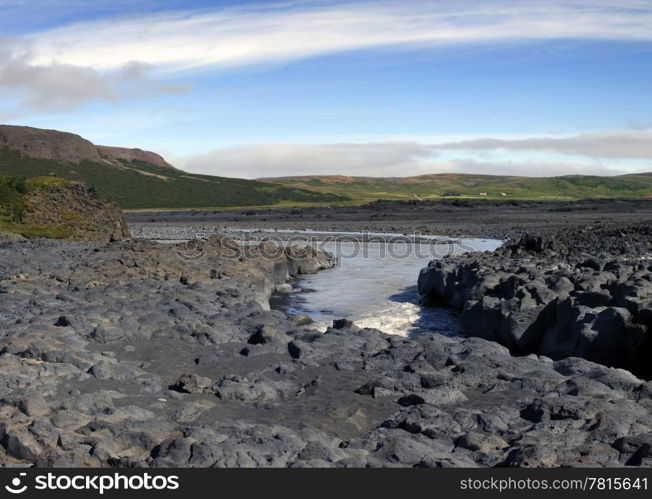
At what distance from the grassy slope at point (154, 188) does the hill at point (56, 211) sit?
8934 cm

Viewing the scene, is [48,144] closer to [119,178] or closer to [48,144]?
[48,144]

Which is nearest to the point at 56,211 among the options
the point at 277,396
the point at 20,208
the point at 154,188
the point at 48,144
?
the point at 20,208

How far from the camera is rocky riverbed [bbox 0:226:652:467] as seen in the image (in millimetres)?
8938

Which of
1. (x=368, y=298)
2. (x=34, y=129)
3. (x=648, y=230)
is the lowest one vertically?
(x=368, y=298)

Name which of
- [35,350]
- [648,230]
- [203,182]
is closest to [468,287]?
[35,350]

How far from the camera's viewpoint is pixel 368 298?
28.8 m

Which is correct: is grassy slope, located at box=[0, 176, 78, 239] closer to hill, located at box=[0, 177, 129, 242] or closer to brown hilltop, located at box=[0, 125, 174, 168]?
hill, located at box=[0, 177, 129, 242]

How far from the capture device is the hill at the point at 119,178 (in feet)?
495

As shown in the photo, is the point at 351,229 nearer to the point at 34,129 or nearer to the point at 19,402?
the point at 19,402

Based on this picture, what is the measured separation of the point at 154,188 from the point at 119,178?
982 cm

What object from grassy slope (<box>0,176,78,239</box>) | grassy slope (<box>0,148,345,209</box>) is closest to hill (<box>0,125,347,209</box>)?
grassy slope (<box>0,148,345,209</box>)

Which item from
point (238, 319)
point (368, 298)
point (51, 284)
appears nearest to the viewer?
point (238, 319)

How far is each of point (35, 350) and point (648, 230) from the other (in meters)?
36.2

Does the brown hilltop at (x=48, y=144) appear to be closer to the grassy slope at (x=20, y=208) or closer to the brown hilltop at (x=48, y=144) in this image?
the brown hilltop at (x=48, y=144)
